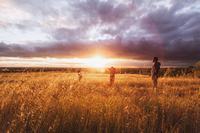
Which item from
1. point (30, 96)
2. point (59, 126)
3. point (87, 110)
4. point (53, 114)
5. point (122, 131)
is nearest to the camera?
point (122, 131)

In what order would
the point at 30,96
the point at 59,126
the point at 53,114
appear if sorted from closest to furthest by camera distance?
the point at 59,126
the point at 53,114
the point at 30,96

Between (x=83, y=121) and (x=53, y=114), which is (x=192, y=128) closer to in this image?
(x=83, y=121)

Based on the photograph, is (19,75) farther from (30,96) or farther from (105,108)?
(105,108)

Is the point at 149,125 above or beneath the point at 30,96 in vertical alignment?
beneath

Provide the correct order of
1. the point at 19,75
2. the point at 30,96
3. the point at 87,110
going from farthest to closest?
the point at 19,75 → the point at 30,96 → the point at 87,110

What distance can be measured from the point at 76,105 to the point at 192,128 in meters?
2.56

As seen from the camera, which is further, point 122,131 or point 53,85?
point 53,85

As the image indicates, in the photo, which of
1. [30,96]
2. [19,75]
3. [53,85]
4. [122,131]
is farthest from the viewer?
[19,75]

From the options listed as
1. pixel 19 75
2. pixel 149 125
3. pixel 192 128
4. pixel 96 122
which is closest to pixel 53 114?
pixel 96 122

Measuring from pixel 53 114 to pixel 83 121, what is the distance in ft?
2.33

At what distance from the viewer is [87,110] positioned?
A: 5.22 meters

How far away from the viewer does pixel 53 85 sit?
257 inches

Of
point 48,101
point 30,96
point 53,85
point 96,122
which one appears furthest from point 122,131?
point 53,85

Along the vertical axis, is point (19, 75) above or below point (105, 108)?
above
